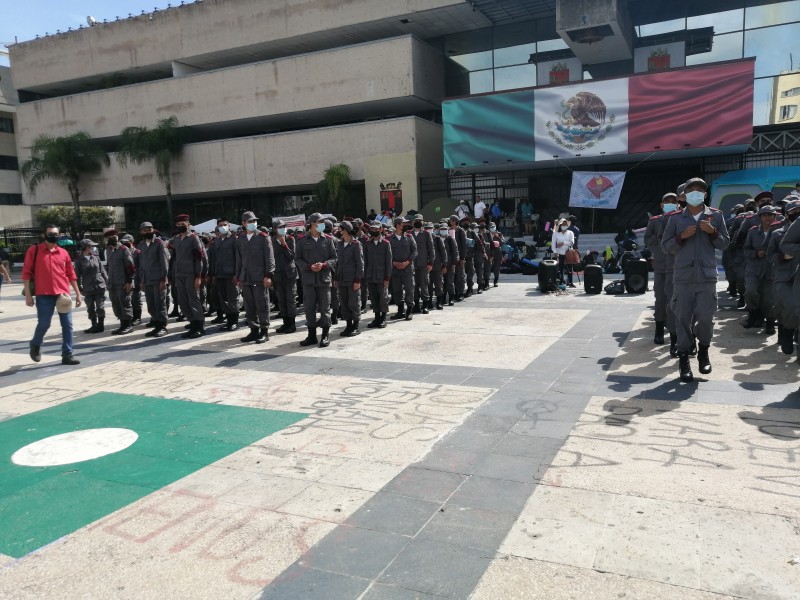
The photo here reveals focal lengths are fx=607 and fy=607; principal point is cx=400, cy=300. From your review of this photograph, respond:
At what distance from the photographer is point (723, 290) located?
13.9 meters

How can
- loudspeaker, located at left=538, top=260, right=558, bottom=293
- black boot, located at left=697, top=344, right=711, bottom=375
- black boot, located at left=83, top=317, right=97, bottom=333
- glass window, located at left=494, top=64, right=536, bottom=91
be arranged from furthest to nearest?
glass window, located at left=494, top=64, right=536, bottom=91, loudspeaker, located at left=538, top=260, right=558, bottom=293, black boot, located at left=83, top=317, right=97, bottom=333, black boot, located at left=697, top=344, right=711, bottom=375

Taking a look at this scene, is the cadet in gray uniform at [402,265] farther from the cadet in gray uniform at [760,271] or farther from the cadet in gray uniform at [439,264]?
the cadet in gray uniform at [760,271]

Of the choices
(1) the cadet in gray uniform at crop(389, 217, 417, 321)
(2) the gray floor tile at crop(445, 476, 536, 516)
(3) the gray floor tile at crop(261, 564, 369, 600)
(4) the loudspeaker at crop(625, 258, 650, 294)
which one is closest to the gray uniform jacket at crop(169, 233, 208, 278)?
(1) the cadet in gray uniform at crop(389, 217, 417, 321)

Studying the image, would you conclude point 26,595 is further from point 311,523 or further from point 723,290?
point 723,290

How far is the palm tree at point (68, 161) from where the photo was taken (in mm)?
35719

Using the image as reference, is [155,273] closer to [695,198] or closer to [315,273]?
[315,273]

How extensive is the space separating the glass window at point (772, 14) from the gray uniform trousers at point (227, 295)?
76.9 ft

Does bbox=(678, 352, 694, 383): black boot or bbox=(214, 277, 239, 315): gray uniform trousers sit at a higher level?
bbox=(214, 277, 239, 315): gray uniform trousers

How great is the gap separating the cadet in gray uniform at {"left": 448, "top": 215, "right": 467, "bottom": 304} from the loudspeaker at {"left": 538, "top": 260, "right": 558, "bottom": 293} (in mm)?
2232

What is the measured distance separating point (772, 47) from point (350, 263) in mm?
22238

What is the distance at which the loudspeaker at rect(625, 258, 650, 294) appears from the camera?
46.9 ft

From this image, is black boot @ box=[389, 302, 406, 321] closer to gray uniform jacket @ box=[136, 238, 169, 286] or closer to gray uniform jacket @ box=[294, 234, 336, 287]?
gray uniform jacket @ box=[294, 234, 336, 287]

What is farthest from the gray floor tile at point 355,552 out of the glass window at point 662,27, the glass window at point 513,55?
the glass window at point 513,55

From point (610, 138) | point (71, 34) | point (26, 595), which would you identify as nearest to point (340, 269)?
point (26, 595)
